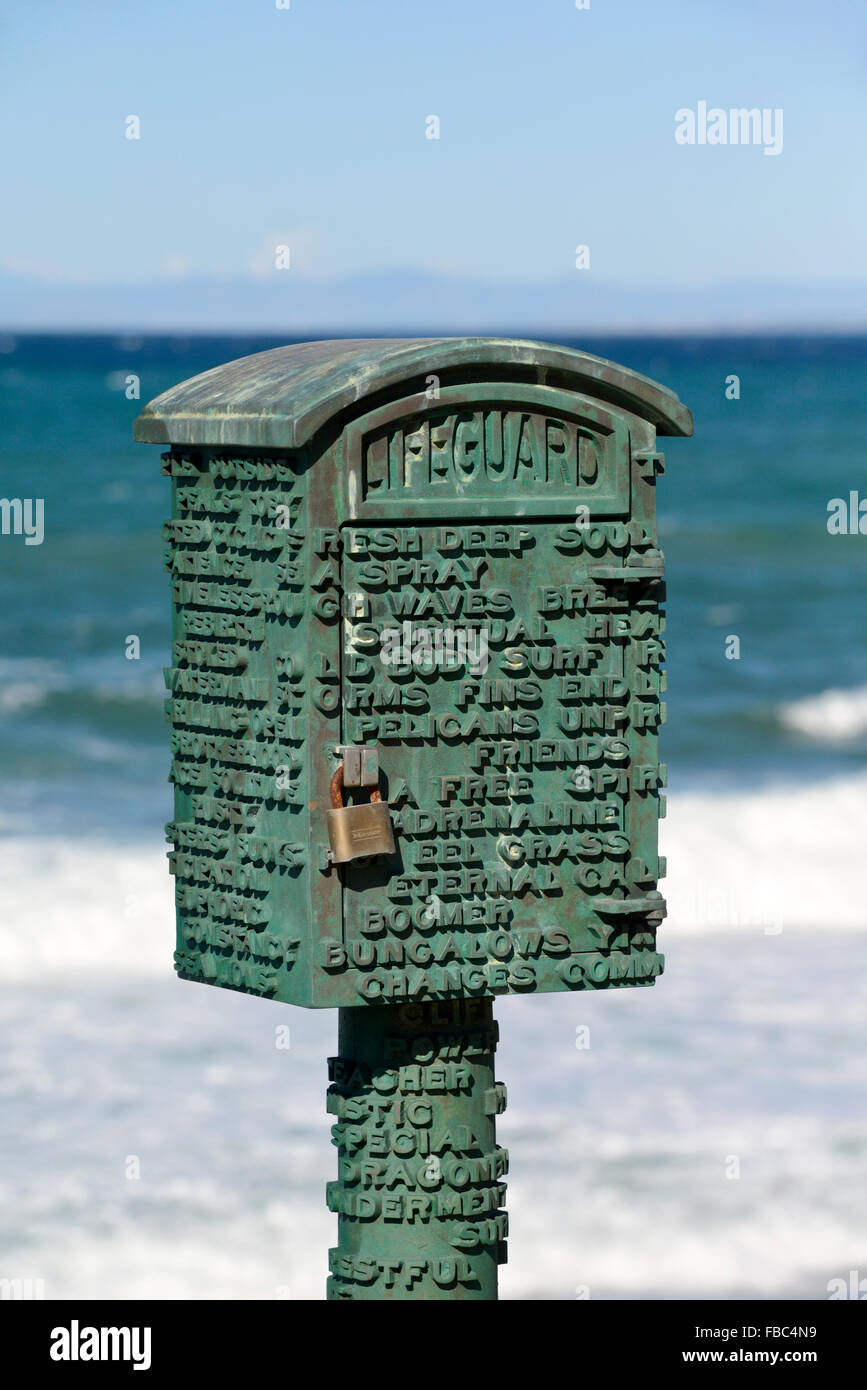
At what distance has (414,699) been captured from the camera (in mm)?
8180

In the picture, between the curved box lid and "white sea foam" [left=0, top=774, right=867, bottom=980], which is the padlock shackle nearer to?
the curved box lid

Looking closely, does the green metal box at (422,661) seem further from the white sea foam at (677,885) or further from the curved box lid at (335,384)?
the white sea foam at (677,885)

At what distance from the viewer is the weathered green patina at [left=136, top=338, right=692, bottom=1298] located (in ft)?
26.5

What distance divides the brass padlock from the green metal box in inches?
1.6

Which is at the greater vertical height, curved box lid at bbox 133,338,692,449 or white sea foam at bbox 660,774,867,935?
curved box lid at bbox 133,338,692,449

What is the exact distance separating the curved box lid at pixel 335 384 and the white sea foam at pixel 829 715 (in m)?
16.6

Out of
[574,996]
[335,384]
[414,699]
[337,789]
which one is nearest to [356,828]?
[337,789]

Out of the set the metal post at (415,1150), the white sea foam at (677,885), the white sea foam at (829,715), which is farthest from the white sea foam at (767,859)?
the metal post at (415,1150)

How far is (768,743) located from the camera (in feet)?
79.2

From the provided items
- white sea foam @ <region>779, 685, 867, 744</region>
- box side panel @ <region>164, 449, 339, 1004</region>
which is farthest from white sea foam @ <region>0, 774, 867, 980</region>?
box side panel @ <region>164, 449, 339, 1004</region>

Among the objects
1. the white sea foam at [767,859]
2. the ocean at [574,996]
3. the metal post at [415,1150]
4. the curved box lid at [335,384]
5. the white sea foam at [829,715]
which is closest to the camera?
the curved box lid at [335,384]

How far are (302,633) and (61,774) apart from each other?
14.3 m

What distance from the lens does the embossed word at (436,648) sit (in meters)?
8.15

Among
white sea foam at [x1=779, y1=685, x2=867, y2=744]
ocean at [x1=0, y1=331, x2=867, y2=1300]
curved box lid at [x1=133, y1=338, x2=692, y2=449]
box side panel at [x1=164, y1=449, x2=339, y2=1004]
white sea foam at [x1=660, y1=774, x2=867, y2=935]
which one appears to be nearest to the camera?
curved box lid at [x1=133, y1=338, x2=692, y2=449]
